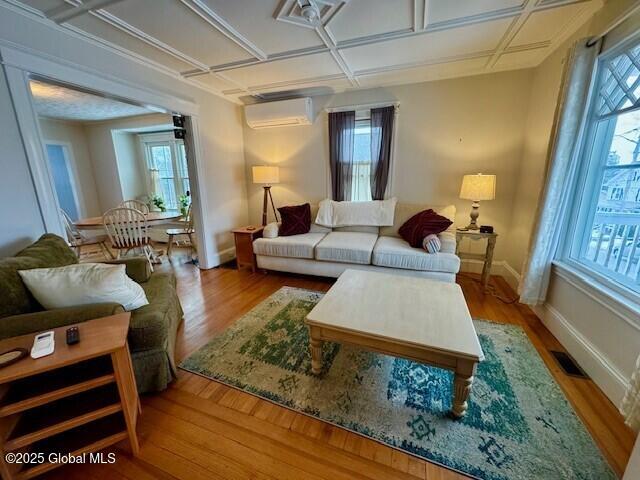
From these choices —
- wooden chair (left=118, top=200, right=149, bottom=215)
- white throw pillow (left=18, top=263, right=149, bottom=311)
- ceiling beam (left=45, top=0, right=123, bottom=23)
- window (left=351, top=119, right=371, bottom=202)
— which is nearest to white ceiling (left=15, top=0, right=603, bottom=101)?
ceiling beam (left=45, top=0, right=123, bottom=23)

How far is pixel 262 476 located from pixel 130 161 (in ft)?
20.9

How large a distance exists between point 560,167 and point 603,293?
0.98 m

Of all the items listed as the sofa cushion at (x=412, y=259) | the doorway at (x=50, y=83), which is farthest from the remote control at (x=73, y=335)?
the sofa cushion at (x=412, y=259)

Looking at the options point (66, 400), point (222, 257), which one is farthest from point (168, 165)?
point (66, 400)

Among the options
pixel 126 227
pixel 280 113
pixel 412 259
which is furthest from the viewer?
pixel 280 113

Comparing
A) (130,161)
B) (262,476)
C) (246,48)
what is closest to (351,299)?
(262,476)

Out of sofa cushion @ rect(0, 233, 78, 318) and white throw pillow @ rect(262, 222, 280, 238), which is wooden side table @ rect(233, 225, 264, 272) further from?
sofa cushion @ rect(0, 233, 78, 318)

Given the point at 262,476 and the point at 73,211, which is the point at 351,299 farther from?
Answer: the point at 73,211

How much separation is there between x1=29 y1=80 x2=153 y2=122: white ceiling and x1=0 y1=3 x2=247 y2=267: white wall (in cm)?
70

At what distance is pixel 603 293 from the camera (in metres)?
1.57

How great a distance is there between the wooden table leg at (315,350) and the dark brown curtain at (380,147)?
2.48 meters

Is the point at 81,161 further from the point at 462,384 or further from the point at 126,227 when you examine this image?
the point at 462,384

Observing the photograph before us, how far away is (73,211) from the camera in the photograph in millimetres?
5215

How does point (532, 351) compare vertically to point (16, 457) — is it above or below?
below
